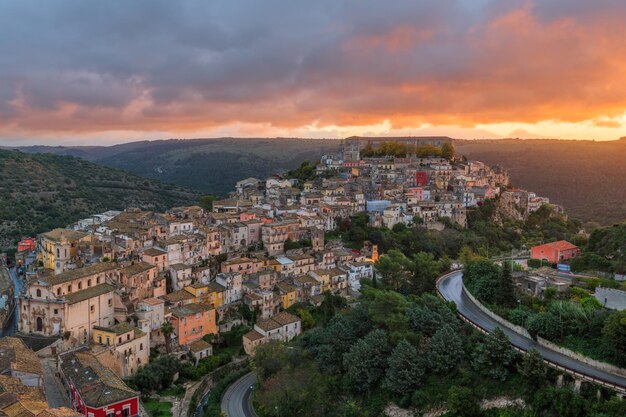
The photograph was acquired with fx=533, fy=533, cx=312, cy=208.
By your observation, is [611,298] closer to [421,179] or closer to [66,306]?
[66,306]

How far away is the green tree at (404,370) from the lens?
24656 millimetres

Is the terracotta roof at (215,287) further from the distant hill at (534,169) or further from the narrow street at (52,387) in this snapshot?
the distant hill at (534,169)

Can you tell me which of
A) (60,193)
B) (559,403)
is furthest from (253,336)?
(60,193)

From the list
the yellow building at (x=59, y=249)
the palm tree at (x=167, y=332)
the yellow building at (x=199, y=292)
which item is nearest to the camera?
the palm tree at (x=167, y=332)

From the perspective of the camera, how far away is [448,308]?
28.4 metres

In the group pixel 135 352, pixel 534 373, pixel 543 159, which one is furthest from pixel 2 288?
pixel 543 159

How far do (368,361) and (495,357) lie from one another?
649 centimetres

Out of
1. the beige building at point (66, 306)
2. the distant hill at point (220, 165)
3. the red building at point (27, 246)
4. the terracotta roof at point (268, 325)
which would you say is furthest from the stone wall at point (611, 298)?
the distant hill at point (220, 165)

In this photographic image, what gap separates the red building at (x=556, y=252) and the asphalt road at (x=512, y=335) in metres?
6.41

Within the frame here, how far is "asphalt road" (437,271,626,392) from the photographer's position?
67.5ft

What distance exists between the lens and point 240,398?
33.0 m

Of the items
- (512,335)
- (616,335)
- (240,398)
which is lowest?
(240,398)

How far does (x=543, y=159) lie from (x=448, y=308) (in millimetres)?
107767

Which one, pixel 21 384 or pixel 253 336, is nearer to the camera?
pixel 21 384
